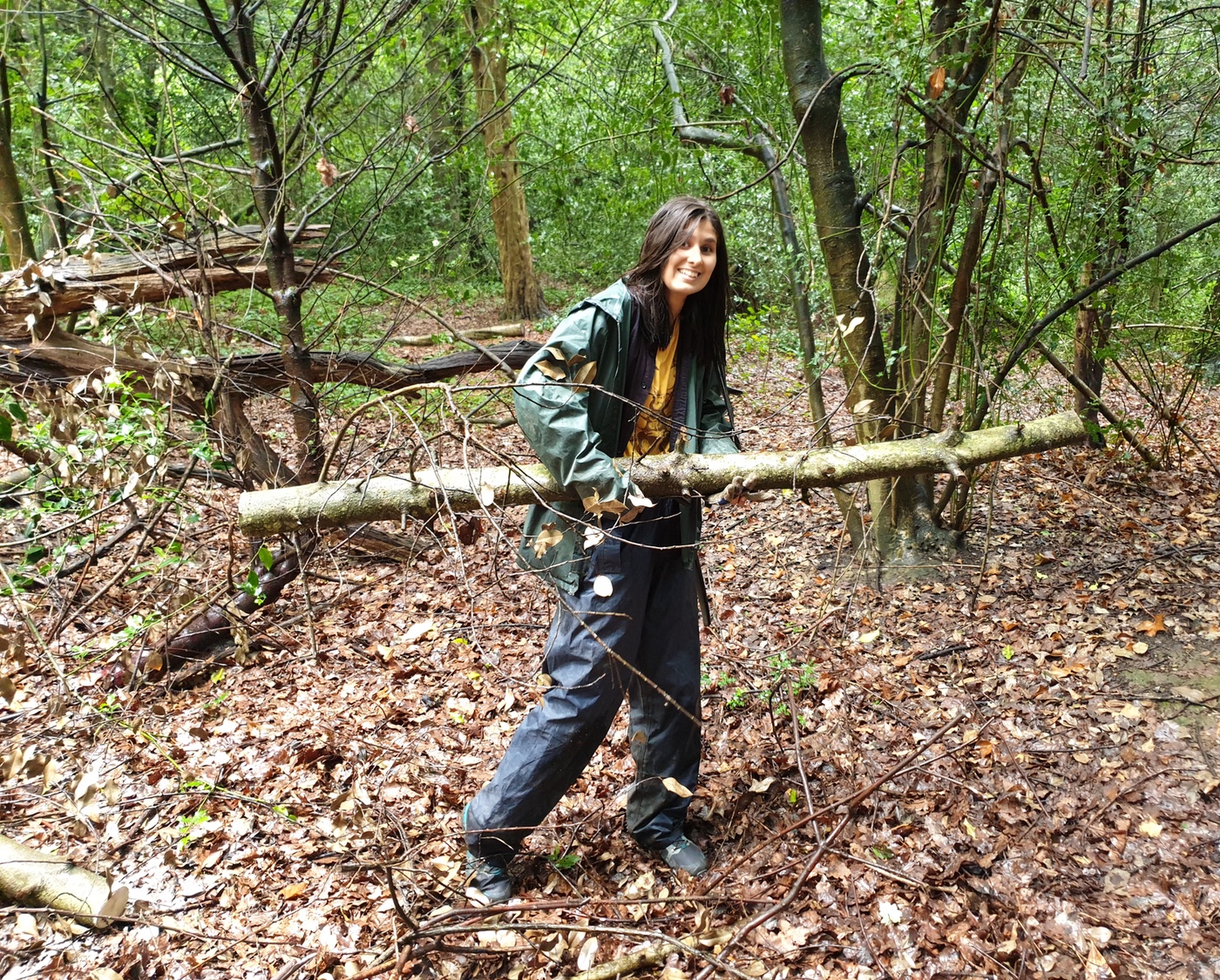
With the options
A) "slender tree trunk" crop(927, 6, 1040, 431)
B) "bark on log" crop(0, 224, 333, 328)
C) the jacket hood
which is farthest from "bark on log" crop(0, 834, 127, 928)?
"slender tree trunk" crop(927, 6, 1040, 431)

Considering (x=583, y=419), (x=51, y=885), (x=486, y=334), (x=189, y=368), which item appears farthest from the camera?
Result: (x=486, y=334)

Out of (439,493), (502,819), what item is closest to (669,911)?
(502,819)

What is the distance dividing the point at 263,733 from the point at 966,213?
4858mm

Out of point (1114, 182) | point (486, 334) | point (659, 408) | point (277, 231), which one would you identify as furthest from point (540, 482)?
point (486, 334)

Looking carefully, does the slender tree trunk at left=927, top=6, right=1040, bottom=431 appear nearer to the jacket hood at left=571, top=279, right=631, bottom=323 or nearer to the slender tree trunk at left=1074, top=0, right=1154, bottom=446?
the slender tree trunk at left=1074, top=0, right=1154, bottom=446

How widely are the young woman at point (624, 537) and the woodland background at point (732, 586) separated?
26 cm

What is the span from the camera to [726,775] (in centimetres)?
334

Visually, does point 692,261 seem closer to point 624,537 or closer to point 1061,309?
point 624,537

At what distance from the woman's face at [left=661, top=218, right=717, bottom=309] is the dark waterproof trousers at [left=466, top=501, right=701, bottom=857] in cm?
73

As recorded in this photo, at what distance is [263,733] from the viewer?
12.2 feet

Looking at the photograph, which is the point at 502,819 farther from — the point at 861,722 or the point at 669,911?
the point at 861,722

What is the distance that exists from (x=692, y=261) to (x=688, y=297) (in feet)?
0.60

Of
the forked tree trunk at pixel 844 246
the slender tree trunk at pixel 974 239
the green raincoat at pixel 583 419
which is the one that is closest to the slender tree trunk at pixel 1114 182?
the slender tree trunk at pixel 974 239

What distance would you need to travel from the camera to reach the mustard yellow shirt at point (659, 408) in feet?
9.00
